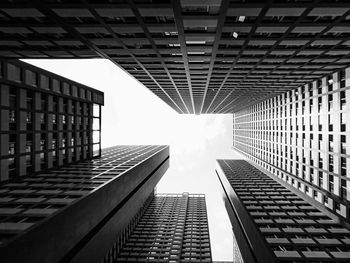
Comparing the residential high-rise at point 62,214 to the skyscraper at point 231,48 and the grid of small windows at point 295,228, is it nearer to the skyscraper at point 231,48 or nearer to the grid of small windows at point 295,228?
the skyscraper at point 231,48

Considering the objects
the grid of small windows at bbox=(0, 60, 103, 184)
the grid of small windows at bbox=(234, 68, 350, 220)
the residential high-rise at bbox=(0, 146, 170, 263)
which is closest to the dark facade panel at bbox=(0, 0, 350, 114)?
the grid of small windows at bbox=(0, 60, 103, 184)

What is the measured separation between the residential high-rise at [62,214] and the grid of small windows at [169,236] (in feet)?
132

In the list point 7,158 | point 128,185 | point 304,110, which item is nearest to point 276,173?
point 304,110

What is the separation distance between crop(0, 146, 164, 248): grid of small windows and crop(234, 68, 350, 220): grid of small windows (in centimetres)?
3754

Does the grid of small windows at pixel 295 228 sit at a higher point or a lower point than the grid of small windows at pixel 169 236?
higher

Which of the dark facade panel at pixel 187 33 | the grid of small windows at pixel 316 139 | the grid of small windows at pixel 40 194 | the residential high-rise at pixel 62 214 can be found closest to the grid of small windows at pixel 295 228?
the grid of small windows at pixel 316 139

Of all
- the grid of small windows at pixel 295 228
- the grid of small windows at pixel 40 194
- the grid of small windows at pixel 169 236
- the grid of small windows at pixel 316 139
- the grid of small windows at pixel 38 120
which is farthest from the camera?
the grid of small windows at pixel 169 236

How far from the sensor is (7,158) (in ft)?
115

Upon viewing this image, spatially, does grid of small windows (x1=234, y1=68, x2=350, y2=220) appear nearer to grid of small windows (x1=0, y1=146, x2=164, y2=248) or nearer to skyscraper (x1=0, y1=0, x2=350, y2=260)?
skyscraper (x1=0, y1=0, x2=350, y2=260)

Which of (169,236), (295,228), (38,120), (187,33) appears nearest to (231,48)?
(187,33)

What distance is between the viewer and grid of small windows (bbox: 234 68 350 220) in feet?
140

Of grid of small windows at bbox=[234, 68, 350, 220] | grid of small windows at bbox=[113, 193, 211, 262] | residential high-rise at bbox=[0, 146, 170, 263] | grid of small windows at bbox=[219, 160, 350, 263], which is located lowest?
grid of small windows at bbox=[113, 193, 211, 262]

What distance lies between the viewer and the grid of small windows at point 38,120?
35.0 metres

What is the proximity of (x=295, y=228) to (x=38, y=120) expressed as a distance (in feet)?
147
